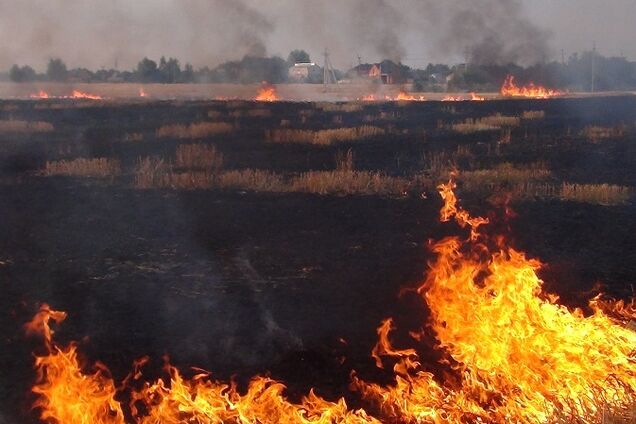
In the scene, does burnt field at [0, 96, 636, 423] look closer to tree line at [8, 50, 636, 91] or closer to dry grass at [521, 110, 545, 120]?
dry grass at [521, 110, 545, 120]

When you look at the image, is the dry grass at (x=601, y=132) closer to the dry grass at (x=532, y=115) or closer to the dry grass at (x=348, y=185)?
the dry grass at (x=532, y=115)

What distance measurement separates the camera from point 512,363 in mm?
5379

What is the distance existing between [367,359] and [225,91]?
64.0 metres

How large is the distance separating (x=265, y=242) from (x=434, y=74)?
298 feet

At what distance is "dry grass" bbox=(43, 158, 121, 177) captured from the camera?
17.8 meters

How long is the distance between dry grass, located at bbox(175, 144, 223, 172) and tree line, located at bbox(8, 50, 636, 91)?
28637 millimetres

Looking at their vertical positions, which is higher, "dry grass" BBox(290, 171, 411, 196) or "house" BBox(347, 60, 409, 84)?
"house" BBox(347, 60, 409, 84)

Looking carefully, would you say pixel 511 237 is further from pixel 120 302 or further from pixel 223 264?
pixel 120 302

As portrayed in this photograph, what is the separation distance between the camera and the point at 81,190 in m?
15.6

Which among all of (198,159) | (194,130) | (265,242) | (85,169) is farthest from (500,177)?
(194,130)

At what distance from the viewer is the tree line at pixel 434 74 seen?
60.2 meters

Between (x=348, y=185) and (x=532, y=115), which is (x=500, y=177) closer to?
(x=348, y=185)

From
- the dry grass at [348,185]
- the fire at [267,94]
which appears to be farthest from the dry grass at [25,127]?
the fire at [267,94]

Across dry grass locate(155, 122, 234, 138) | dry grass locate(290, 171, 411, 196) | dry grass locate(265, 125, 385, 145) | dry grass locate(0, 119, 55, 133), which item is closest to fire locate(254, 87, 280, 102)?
dry grass locate(155, 122, 234, 138)
